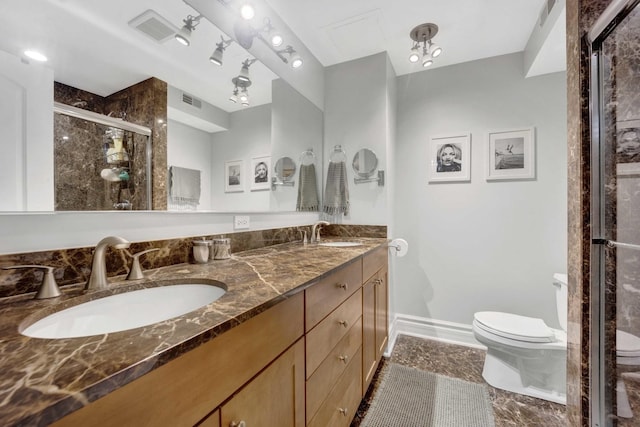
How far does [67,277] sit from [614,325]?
1.77 meters

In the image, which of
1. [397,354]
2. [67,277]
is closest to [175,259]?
[67,277]

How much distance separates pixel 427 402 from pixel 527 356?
0.70 metres

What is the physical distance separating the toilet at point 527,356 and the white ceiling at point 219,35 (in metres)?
1.87

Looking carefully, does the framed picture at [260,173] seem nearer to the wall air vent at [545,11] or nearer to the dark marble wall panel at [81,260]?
the dark marble wall panel at [81,260]

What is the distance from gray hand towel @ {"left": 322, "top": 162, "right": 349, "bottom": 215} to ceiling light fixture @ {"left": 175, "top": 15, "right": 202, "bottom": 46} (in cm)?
144

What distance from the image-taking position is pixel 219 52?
141 cm

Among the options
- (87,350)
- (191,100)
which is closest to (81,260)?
(87,350)

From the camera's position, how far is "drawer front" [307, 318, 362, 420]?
0.93m

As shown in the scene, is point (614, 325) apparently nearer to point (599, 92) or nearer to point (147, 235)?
point (599, 92)

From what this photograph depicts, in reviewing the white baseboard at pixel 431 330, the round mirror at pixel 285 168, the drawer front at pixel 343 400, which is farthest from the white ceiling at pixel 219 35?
the white baseboard at pixel 431 330

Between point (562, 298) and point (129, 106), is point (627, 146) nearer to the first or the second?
point (562, 298)

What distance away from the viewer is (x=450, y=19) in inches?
72.1

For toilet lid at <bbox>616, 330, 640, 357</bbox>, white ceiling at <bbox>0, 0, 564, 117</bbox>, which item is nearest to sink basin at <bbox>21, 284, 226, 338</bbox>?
white ceiling at <bbox>0, 0, 564, 117</bbox>

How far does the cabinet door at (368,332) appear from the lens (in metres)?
1.51
